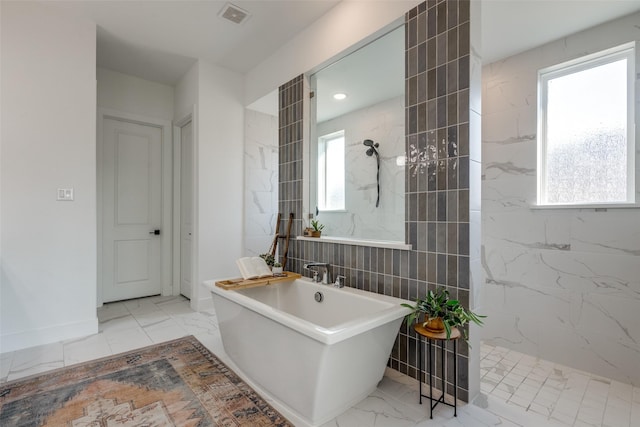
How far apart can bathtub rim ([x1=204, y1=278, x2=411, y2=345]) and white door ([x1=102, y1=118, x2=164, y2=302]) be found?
213cm

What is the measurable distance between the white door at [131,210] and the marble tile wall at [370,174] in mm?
2354

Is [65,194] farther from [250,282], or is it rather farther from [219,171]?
[250,282]

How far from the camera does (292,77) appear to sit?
9.95 feet

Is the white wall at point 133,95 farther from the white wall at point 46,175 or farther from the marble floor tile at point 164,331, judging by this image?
the marble floor tile at point 164,331

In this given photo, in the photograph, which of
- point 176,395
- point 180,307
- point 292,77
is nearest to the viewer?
point 176,395

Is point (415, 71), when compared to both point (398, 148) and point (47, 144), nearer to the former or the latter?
point (398, 148)

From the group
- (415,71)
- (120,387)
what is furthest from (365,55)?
(120,387)

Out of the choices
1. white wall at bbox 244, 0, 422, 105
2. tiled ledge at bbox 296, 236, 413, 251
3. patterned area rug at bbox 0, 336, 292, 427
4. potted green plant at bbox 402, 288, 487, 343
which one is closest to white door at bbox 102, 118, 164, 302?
white wall at bbox 244, 0, 422, 105

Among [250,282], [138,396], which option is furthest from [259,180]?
[138,396]

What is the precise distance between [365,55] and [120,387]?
2904 millimetres

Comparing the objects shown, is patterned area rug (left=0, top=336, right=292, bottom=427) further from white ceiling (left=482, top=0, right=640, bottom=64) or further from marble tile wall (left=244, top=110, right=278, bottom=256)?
white ceiling (left=482, top=0, right=640, bottom=64)

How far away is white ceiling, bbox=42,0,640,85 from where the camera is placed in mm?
2146

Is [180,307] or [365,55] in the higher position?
[365,55]

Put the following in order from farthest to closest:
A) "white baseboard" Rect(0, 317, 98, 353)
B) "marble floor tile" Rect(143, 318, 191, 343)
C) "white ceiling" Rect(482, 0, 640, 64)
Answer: "marble floor tile" Rect(143, 318, 191, 343), "white baseboard" Rect(0, 317, 98, 353), "white ceiling" Rect(482, 0, 640, 64)
